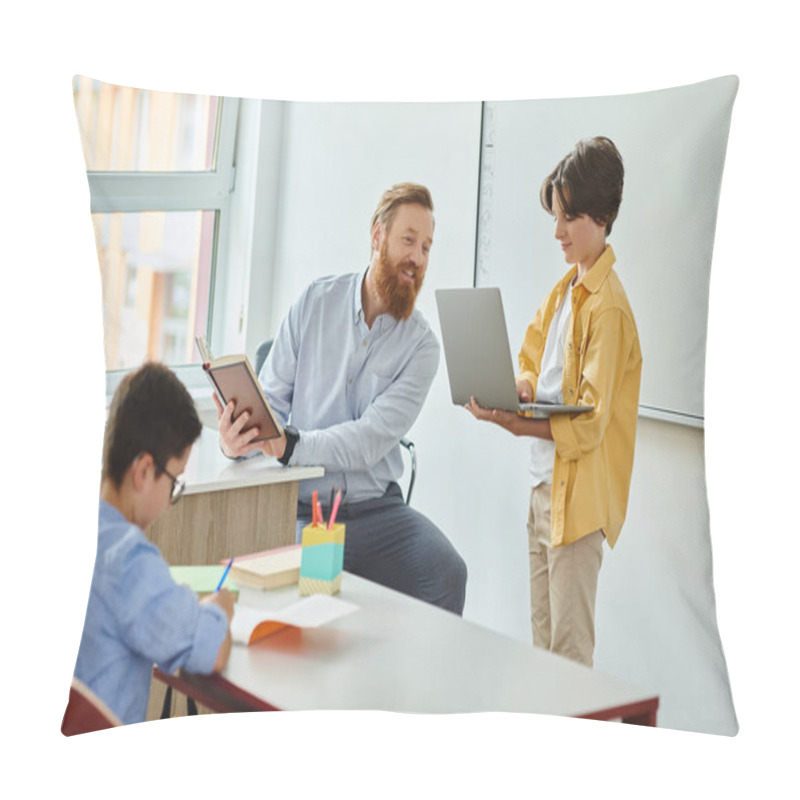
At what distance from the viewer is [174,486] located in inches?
94.9

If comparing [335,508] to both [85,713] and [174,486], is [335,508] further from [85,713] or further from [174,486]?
[85,713]

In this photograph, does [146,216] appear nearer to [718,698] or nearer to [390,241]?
[390,241]

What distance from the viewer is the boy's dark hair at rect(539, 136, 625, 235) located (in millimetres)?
2453

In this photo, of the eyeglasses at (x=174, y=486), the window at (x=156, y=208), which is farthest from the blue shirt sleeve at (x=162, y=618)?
the window at (x=156, y=208)

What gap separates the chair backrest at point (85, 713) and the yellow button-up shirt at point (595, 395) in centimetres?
97

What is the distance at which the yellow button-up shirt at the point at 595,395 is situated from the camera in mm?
2461

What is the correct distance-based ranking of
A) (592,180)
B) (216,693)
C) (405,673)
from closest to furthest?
(216,693) → (405,673) → (592,180)

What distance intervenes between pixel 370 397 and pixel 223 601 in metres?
0.52

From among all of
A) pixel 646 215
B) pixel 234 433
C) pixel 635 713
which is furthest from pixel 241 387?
pixel 635 713

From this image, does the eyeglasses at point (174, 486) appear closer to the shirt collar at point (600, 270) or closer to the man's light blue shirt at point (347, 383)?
the man's light blue shirt at point (347, 383)

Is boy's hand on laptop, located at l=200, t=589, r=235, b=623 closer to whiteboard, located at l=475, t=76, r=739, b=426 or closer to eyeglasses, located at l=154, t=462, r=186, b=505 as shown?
eyeglasses, located at l=154, t=462, r=186, b=505

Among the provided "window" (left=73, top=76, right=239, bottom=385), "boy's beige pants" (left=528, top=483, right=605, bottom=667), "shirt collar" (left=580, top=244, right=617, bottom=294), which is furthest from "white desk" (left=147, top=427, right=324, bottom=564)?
"shirt collar" (left=580, top=244, right=617, bottom=294)

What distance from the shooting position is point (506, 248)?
249 cm

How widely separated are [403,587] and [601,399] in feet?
1.84
